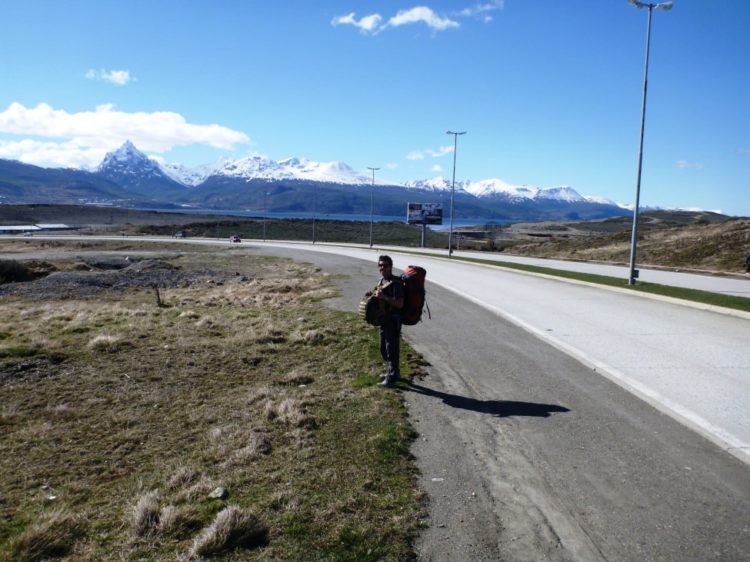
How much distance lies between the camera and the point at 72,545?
14.2 feet

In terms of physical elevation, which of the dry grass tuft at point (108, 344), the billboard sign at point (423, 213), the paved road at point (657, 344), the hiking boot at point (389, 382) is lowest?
the dry grass tuft at point (108, 344)

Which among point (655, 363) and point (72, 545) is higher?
point (655, 363)

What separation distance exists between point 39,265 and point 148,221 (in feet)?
396

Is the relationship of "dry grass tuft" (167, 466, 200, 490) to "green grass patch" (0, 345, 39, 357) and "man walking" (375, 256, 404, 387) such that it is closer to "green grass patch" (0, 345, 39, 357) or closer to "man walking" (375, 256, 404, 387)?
"man walking" (375, 256, 404, 387)

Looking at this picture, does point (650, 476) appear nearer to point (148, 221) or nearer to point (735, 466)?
point (735, 466)

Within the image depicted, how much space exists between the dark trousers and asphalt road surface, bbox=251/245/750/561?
0.44 metres

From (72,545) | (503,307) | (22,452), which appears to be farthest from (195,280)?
(72,545)

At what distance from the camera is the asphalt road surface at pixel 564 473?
411 cm

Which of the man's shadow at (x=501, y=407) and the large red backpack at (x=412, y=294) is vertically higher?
the large red backpack at (x=412, y=294)

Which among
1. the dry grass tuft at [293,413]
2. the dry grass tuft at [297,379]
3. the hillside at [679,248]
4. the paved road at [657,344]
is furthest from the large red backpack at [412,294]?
the hillside at [679,248]

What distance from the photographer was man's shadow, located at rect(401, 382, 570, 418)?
272 inches

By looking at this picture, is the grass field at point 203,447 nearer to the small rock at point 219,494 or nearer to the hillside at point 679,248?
the small rock at point 219,494

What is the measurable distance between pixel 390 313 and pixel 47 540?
4.75 meters

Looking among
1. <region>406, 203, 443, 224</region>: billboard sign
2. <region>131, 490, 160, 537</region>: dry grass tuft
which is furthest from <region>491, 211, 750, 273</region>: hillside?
<region>131, 490, 160, 537</region>: dry grass tuft
